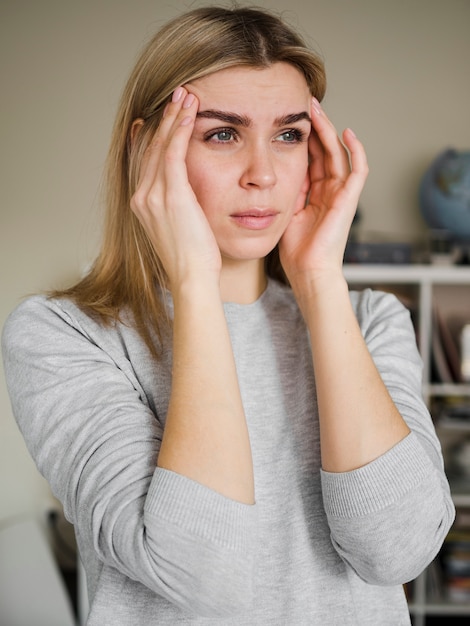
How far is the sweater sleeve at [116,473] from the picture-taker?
33.9 inches

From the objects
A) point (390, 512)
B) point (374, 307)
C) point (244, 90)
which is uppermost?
point (244, 90)

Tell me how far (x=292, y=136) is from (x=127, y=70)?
2.31m

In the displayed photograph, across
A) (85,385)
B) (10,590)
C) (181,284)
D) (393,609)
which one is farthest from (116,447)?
(10,590)

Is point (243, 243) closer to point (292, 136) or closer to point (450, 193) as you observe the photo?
point (292, 136)

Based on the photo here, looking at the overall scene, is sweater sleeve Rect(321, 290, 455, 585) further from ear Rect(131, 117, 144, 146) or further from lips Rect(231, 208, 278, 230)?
ear Rect(131, 117, 144, 146)

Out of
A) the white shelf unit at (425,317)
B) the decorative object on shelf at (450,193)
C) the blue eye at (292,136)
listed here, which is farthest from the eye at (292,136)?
the decorative object on shelf at (450,193)

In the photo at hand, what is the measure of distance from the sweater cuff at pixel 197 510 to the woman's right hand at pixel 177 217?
0.26 metres

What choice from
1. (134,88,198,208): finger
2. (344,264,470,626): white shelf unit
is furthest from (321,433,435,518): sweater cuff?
(344,264,470,626): white shelf unit

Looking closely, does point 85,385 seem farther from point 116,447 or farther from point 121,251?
point 121,251

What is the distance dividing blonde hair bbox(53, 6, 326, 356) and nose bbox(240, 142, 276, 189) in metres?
0.13

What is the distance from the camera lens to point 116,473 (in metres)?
0.91

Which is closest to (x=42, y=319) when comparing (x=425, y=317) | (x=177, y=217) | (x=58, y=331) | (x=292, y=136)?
(x=58, y=331)

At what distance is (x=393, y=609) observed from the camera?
1100mm

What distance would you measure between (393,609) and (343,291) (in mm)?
467
